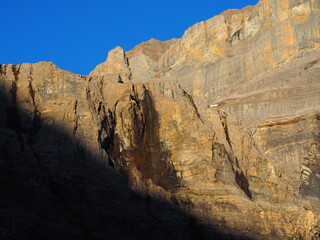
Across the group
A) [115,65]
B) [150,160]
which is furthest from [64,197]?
[115,65]

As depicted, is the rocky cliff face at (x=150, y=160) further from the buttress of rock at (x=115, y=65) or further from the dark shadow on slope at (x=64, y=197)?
the buttress of rock at (x=115, y=65)

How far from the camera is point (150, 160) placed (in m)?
51.4

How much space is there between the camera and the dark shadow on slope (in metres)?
38.6

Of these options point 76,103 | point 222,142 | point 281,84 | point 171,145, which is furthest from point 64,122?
point 281,84

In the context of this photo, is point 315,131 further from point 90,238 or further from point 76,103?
point 90,238

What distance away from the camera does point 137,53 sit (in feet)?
347

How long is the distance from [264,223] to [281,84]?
87.7ft

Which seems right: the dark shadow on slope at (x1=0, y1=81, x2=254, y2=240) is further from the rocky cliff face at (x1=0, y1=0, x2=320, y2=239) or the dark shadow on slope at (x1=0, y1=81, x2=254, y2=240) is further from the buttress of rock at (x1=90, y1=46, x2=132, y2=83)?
the buttress of rock at (x1=90, y1=46, x2=132, y2=83)

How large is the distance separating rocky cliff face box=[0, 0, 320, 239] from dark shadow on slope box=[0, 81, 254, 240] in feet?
0.26

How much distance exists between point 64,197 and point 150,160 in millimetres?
10662

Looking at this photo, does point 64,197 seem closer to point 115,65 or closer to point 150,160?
point 150,160

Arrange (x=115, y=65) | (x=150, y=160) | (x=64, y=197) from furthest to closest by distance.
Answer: (x=115, y=65) → (x=150, y=160) → (x=64, y=197)

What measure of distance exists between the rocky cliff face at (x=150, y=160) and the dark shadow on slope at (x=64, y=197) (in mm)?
78

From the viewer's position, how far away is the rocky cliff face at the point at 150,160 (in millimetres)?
41709
